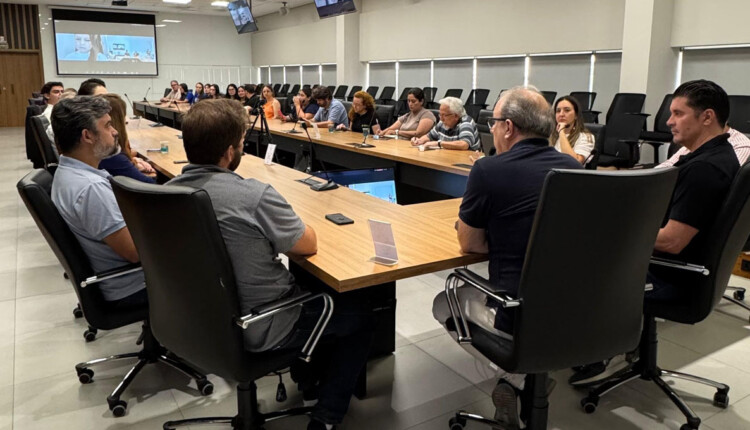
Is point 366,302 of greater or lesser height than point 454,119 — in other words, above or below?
below

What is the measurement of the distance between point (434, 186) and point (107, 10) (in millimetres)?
14581

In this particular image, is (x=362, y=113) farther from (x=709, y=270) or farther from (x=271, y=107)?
(x=709, y=270)

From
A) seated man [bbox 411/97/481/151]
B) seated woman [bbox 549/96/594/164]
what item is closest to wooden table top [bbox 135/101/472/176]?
seated man [bbox 411/97/481/151]

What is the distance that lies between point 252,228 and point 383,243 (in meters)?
0.40

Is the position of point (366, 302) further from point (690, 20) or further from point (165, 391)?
point (690, 20)

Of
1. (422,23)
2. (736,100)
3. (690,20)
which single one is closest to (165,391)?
(736,100)

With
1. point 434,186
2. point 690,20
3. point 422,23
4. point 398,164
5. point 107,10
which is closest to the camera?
point 434,186

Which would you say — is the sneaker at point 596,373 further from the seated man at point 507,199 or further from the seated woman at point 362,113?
the seated woman at point 362,113

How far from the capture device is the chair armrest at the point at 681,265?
1.95 metres

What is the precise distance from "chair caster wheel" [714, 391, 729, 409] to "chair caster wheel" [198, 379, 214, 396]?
1.97 meters

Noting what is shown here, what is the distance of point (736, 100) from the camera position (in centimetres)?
546

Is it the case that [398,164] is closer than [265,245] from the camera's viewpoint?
No

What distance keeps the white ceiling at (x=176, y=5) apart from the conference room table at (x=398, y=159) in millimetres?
8040

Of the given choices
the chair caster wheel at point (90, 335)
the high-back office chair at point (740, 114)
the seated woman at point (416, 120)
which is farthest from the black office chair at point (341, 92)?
the chair caster wheel at point (90, 335)
